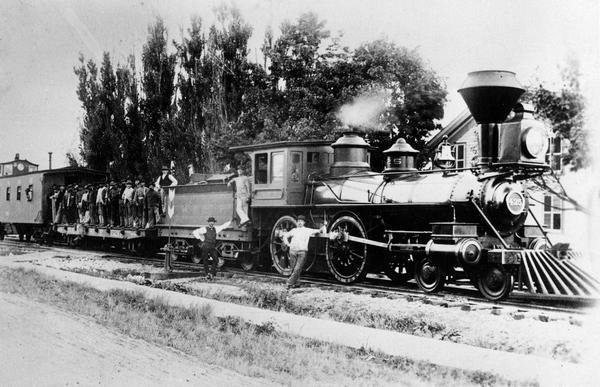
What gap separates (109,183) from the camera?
18.9 metres

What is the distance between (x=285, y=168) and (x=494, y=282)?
199 inches

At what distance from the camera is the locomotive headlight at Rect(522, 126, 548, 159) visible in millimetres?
8586

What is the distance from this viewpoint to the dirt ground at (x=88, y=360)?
5.18m

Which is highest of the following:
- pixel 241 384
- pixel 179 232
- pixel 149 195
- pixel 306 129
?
pixel 306 129

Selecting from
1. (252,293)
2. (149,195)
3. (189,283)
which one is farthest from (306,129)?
(252,293)

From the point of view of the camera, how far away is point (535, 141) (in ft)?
28.4

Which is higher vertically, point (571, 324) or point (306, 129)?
point (306, 129)

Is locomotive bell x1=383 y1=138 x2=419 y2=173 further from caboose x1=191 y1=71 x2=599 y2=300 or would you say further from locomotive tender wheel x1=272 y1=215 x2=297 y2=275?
locomotive tender wheel x1=272 y1=215 x2=297 y2=275

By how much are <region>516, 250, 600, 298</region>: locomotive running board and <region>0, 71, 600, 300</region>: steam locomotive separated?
0.01 m

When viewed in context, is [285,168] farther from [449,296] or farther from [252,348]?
[252,348]

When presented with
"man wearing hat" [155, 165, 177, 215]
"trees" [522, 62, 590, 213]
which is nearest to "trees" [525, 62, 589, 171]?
"trees" [522, 62, 590, 213]

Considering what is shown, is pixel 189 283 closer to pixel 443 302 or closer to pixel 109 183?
pixel 443 302

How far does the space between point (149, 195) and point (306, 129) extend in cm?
532

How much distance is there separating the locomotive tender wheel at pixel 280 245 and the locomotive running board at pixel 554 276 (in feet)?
17.2
